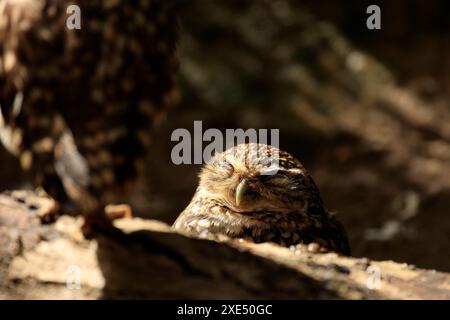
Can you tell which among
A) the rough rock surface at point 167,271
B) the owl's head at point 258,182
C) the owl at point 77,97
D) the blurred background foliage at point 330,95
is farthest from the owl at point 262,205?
the blurred background foliage at point 330,95

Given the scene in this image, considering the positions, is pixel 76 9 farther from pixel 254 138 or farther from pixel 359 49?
pixel 359 49

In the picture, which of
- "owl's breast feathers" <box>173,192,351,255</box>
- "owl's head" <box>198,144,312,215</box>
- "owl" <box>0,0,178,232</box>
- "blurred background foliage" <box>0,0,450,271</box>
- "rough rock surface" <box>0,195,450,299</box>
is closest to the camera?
"owl" <box>0,0,178,232</box>

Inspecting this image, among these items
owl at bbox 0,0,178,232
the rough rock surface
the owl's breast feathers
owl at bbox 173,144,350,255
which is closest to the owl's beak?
owl at bbox 173,144,350,255

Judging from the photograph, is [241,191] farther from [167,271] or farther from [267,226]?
[167,271]

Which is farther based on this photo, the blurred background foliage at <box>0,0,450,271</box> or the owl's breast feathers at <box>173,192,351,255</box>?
the blurred background foliage at <box>0,0,450,271</box>

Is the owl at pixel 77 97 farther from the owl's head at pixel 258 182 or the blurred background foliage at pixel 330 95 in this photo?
the blurred background foliage at pixel 330 95

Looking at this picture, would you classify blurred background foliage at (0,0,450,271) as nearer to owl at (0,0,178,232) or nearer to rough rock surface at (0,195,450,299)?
rough rock surface at (0,195,450,299)
